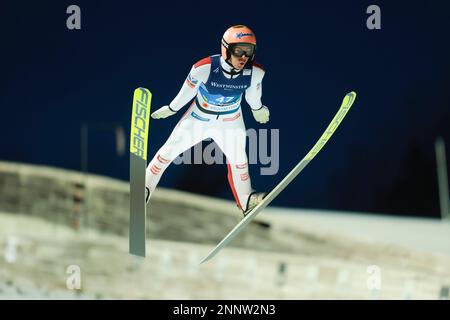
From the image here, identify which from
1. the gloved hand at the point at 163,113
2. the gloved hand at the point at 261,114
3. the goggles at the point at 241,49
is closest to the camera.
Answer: the goggles at the point at 241,49

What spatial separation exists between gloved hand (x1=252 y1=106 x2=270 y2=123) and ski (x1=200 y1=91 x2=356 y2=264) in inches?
Answer: 16.7

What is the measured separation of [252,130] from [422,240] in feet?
17.5

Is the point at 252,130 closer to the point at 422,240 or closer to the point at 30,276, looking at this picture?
the point at 30,276

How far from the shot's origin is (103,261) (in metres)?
7.94

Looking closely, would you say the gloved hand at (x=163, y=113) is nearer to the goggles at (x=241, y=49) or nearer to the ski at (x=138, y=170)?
the ski at (x=138, y=170)

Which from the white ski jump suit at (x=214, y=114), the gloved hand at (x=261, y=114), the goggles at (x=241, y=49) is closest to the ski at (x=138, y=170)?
the white ski jump suit at (x=214, y=114)

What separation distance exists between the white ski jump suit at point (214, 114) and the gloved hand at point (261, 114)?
0.14 metres

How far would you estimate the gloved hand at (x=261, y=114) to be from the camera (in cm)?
499

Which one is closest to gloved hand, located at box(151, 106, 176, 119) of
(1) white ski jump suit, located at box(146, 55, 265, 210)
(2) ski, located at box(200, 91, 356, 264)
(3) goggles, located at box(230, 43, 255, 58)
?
(1) white ski jump suit, located at box(146, 55, 265, 210)

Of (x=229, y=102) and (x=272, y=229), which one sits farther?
(x=272, y=229)

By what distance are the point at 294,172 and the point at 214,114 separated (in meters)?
0.75

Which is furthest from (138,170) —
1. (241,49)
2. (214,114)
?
(241,49)

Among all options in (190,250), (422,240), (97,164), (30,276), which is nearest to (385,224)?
(422,240)
